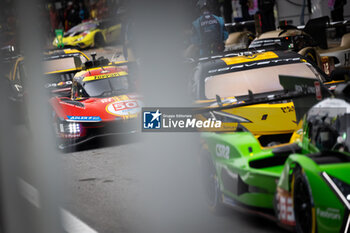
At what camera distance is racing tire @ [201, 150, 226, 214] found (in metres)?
6.25

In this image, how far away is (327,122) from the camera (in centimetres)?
504

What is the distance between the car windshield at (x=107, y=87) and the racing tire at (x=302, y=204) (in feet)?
24.5

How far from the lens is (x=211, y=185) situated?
6445 mm

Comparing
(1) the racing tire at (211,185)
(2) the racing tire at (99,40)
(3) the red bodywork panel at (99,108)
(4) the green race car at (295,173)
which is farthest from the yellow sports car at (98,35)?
(4) the green race car at (295,173)

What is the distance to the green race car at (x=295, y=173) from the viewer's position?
442cm

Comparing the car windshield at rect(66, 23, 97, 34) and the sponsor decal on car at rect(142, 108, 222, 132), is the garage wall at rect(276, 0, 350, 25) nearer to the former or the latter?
the car windshield at rect(66, 23, 97, 34)

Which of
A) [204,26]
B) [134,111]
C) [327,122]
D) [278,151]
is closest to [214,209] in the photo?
[278,151]

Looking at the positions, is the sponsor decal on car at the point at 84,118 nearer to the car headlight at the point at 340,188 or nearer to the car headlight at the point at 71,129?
the car headlight at the point at 71,129

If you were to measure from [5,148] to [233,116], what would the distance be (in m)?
7.19

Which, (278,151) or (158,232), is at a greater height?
(278,151)

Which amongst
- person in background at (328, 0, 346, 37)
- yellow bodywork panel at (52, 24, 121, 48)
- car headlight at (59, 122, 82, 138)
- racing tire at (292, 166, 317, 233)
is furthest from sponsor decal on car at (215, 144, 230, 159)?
yellow bodywork panel at (52, 24, 121, 48)

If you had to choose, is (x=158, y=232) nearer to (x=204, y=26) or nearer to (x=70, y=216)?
(x=70, y=216)

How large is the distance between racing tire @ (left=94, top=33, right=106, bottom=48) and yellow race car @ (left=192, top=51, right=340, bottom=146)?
2197cm

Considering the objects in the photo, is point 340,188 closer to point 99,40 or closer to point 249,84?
point 249,84
